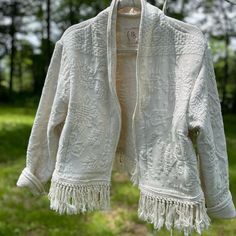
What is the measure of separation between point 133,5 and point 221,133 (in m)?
0.52

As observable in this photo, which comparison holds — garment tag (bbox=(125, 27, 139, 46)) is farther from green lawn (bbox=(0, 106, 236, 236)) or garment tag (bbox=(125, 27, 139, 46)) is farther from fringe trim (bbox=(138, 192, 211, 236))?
green lawn (bbox=(0, 106, 236, 236))

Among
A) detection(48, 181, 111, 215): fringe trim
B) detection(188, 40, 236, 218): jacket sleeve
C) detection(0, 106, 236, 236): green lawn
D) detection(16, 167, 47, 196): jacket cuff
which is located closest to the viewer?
detection(188, 40, 236, 218): jacket sleeve

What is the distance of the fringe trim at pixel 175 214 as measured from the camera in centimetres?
138

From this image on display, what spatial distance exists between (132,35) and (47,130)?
45 cm

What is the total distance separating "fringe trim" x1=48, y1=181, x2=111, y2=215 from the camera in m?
1.48

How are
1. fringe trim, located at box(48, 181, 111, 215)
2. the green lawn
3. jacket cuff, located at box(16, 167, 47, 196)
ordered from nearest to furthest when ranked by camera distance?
1. fringe trim, located at box(48, 181, 111, 215)
2. jacket cuff, located at box(16, 167, 47, 196)
3. the green lawn

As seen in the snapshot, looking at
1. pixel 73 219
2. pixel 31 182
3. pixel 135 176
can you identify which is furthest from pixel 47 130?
pixel 73 219

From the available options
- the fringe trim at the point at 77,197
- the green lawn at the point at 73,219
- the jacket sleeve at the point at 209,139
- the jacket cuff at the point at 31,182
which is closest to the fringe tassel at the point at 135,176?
the fringe trim at the point at 77,197

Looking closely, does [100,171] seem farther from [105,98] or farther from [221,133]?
[221,133]

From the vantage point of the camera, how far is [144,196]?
1.48m

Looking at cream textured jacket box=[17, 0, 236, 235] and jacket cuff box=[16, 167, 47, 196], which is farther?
jacket cuff box=[16, 167, 47, 196]

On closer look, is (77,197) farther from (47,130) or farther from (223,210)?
(223,210)

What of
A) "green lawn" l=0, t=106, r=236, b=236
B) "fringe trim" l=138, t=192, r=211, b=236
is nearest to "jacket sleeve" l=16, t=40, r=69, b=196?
"fringe trim" l=138, t=192, r=211, b=236

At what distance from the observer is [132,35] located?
153 cm
